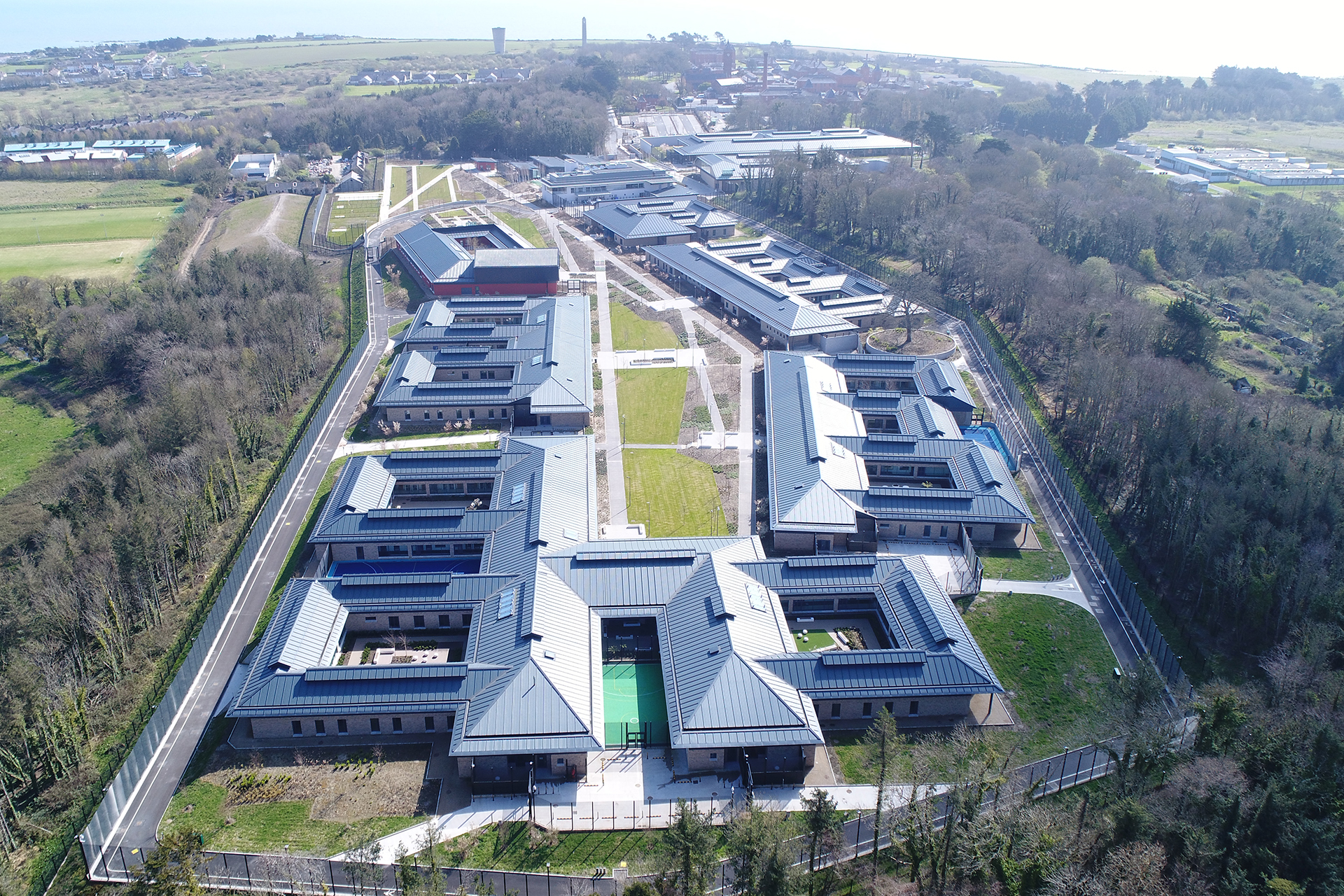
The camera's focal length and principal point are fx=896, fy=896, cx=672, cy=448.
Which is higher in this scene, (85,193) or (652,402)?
(85,193)

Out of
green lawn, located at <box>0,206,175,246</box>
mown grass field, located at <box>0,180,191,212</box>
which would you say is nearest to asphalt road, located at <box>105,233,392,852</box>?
green lawn, located at <box>0,206,175,246</box>

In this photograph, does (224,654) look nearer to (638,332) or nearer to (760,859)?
(760,859)

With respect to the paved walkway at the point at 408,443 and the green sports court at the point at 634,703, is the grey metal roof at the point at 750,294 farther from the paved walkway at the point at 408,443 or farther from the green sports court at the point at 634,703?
the green sports court at the point at 634,703

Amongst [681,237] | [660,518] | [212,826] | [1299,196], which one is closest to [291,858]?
[212,826]

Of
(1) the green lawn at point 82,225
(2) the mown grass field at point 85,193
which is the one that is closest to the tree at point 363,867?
(1) the green lawn at point 82,225

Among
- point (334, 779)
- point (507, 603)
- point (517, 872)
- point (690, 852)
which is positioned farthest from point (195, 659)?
point (690, 852)

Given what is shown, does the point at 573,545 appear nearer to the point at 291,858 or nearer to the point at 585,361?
the point at 291,858

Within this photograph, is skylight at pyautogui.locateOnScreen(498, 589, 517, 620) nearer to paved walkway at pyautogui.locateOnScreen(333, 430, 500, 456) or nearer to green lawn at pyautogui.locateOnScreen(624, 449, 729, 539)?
green lawn at pyautogui.locateOnScreen(624, 449, 729, 539)
